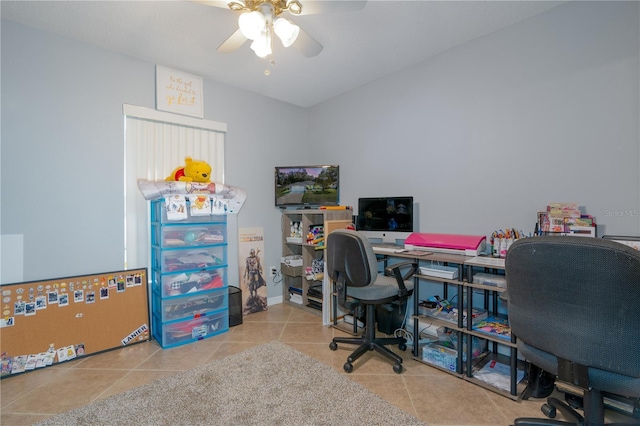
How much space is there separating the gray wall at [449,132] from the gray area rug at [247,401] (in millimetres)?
1332

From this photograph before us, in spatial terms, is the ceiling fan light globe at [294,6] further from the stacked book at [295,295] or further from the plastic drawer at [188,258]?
the stacked book at [295,295]

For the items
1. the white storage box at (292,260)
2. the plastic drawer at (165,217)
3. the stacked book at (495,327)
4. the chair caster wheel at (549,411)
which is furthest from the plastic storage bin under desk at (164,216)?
the chair caster wheel at (549,411)

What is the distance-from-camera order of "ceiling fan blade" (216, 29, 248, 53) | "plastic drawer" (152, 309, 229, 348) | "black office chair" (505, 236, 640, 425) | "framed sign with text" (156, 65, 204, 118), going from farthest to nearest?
"framed sign with text" (156, 65, 204, 118) < "plastic drawer" (152, 309, 229, 348) < "ceiling fan blade" (216, 29, 248, 53) < "black office chair" (505, 236, 640, 425)

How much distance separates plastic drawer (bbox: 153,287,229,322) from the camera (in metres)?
2.61

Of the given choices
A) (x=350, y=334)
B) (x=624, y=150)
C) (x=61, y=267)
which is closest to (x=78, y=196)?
(x=61, y=267)

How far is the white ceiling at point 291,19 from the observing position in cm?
209

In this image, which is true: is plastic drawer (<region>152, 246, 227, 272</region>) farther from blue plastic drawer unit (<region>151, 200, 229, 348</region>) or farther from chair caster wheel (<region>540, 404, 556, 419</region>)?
chair caster wheel (<region>540, 404, 556, 419</region>)

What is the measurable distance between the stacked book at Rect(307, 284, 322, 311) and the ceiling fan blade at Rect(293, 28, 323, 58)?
2541 millimetres

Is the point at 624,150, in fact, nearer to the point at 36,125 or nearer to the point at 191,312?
the point at 191,312

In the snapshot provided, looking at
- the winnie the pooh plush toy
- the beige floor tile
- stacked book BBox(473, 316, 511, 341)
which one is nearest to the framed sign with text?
the winnie the pooh plush toy

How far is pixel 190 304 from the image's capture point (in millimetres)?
2758

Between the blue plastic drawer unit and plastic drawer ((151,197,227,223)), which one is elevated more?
plastic drawer ((151,197,227,223))

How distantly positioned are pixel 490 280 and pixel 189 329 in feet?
8.65

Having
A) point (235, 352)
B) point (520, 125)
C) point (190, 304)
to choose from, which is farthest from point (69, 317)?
point (520, 125)
